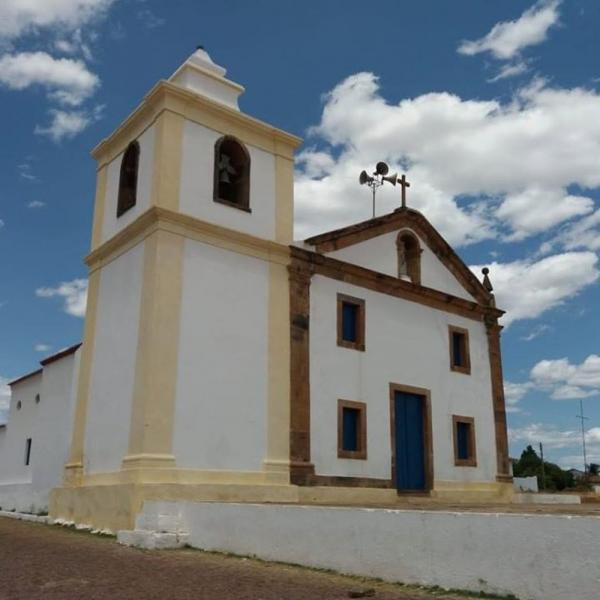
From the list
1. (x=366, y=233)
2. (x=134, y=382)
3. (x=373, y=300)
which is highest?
(x=366, y=233)

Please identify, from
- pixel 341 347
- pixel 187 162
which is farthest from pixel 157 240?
pixel 341 347

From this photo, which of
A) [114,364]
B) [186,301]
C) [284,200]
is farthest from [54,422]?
[284,200]

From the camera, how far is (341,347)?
16062 millimetres

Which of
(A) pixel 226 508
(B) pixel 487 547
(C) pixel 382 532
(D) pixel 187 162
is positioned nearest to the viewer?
(B) pixel 487 547

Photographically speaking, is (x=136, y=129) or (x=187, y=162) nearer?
(x=187, y=162)

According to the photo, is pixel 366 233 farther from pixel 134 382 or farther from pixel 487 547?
pixel 487 547

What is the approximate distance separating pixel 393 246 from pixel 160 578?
12.1 m

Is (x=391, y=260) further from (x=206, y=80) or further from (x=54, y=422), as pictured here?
(x=54, y=422)

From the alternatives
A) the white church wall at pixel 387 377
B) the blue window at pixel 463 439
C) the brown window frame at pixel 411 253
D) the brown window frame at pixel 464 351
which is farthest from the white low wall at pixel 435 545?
the brown window frame at pixel 464 351

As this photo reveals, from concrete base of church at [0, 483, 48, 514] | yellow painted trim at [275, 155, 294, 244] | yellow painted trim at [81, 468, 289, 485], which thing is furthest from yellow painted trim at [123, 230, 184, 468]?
concrete base of church at [0, 483, 48, 514]

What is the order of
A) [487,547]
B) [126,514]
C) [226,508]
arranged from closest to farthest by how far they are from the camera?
[487,547], [226,508], [126,514]

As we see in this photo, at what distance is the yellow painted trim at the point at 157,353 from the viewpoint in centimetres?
1262

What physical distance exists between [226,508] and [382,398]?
7193mm

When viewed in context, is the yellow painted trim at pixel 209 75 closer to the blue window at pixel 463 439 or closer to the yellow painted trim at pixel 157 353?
the yellow painted trim at pixel 157 353
